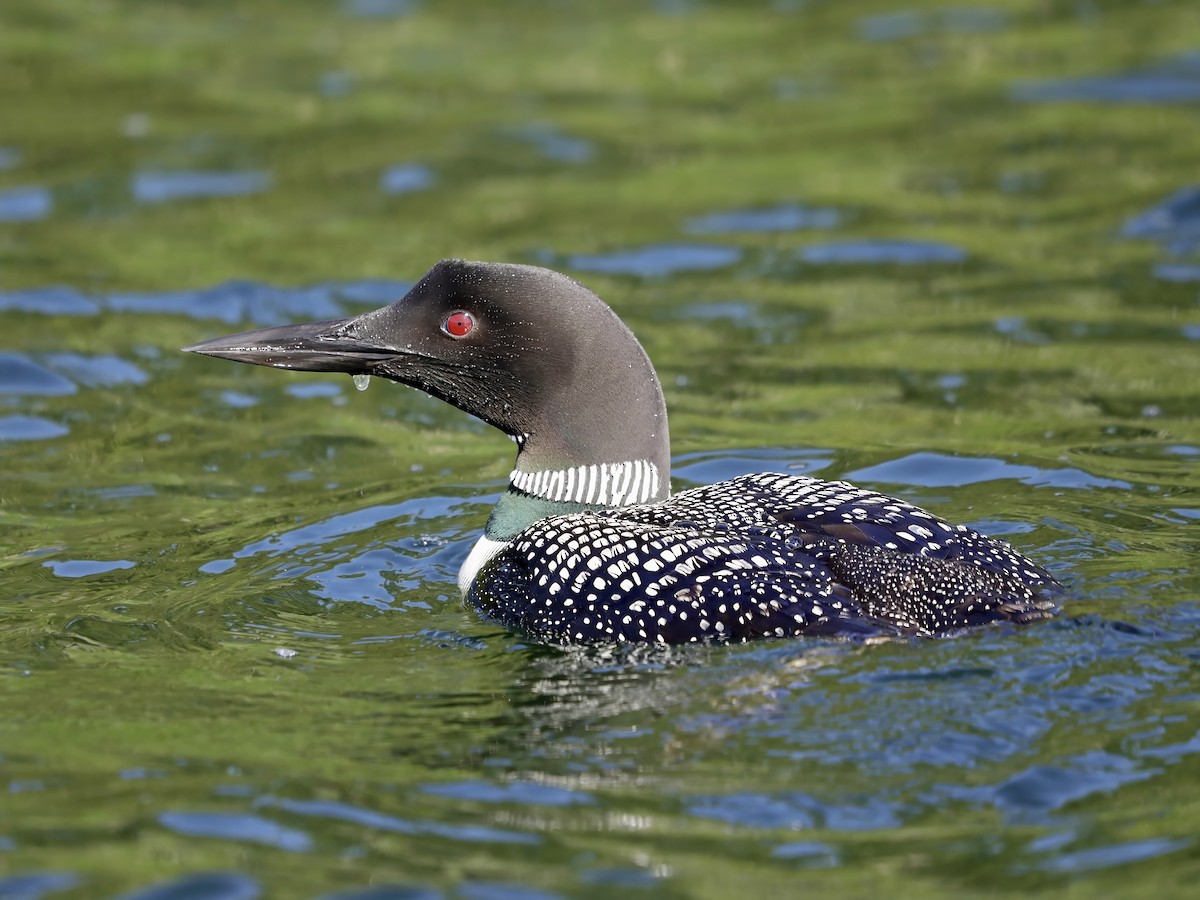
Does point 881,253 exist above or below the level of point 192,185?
below

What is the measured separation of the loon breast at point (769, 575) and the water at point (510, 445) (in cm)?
10

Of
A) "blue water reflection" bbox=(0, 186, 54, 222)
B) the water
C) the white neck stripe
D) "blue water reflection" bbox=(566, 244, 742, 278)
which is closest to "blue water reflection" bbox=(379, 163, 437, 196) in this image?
the water

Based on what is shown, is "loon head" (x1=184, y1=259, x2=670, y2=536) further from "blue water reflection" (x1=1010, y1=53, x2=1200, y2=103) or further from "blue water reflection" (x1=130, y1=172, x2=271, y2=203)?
"blue water reflection" (x1=1010, y1=53, x2=1200, y2=103)

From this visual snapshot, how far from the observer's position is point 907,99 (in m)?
12.2

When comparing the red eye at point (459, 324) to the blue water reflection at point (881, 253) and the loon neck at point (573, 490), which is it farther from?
the blue water reflection at point (881, 253)

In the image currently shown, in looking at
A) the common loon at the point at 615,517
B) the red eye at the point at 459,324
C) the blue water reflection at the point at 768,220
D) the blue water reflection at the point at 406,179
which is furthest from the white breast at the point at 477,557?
the blue water reflection at the point at 406,179

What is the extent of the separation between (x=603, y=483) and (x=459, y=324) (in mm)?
660

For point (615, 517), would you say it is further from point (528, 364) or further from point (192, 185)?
point (192, 185)

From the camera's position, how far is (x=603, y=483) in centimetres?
561

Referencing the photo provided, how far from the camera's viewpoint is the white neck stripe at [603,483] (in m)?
5.58

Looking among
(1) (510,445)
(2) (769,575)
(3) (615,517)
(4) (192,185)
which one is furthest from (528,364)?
(4) (192,185)

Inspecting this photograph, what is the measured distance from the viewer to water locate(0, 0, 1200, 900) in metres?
4.02

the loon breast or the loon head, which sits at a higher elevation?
the loon head

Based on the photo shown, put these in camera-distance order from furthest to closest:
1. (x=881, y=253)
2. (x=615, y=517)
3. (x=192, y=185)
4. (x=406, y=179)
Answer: (x=406, y=179)
(x=192, y=185)
(x=881, y=253)
(x=615, y=517)
